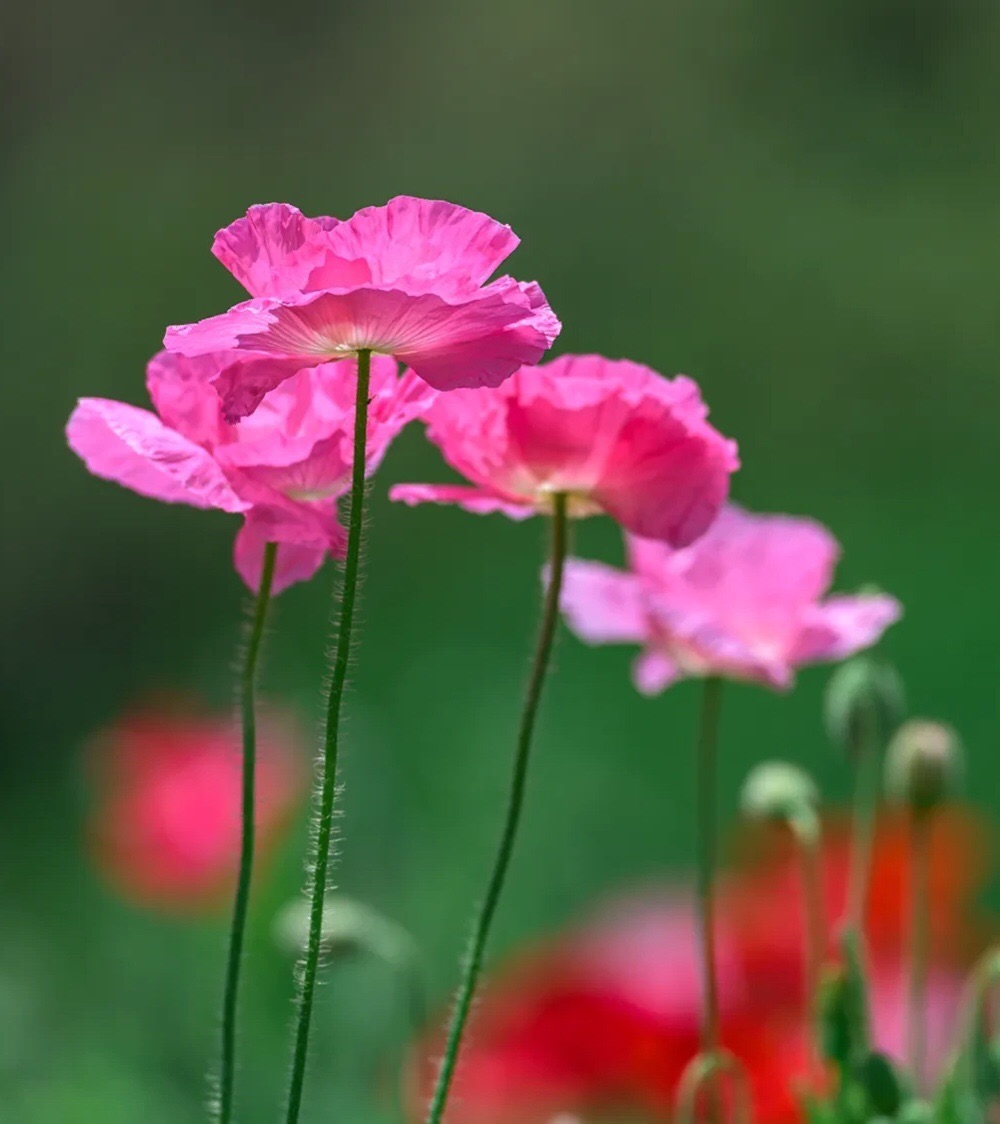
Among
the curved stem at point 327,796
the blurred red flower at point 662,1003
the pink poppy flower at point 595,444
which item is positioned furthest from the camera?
the blurred red flower at point 662,1003

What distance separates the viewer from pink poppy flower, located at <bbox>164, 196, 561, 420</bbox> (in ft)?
1.38

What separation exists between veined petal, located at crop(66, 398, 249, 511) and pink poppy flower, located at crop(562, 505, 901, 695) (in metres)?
0.18

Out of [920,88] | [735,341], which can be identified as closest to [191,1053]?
[735,341]

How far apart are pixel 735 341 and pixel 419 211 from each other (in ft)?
9.00

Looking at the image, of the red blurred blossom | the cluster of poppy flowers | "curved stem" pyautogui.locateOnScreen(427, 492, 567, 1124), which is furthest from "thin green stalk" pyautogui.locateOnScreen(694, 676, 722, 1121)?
the red blurred blossom

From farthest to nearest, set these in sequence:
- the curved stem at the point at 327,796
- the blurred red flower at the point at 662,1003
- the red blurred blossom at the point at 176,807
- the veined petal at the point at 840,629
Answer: the red blurred blossom at the point at 176,807 < the blurred red flower at the point at 662,1003 < the veined petal at the point at 840,629 < the curved stem at the point at 327,796

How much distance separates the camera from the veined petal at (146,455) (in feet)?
1.48

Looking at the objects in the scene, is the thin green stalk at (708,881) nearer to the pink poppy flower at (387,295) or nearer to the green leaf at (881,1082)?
the green leaf at (881,1082)

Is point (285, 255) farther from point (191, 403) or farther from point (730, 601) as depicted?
point (730, 601)

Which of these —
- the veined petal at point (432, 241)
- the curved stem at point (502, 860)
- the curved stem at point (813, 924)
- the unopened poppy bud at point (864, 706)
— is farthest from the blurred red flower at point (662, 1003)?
the veined petal at point (432, 241)

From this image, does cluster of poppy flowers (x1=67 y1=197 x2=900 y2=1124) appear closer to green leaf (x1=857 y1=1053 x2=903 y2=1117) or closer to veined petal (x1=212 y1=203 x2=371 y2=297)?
veined petal (x1=212 y1=203 x2=371 y2=297)

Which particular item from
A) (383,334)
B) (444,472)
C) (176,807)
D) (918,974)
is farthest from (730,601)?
(444,472)

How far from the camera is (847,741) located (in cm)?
69

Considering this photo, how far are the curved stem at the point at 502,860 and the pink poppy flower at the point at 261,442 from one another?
0.18 ft
